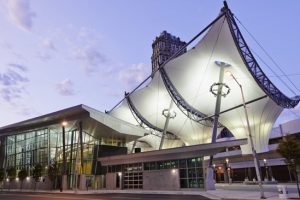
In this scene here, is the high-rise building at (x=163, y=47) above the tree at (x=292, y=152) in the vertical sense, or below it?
above

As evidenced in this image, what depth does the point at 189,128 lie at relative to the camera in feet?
236

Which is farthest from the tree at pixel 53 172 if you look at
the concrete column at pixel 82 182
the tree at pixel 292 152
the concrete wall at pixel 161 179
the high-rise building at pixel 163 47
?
the high-rise building at pixel 163 47

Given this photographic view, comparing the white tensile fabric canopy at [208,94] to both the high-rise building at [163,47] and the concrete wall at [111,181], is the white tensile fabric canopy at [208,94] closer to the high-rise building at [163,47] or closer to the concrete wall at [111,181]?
the concrete wall at [111,181]

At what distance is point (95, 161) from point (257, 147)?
31.7m

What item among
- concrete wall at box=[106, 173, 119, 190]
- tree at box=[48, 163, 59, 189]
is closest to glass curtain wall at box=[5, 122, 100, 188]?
tree at box=[48, 163, 59, 189]

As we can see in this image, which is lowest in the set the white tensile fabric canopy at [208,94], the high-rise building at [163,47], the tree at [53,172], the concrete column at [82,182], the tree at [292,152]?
the concrete column at [82,182]

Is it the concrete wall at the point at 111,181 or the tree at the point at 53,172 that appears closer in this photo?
the concrete wall at the point at 111,181

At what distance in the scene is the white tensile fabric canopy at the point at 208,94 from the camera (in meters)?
39.5

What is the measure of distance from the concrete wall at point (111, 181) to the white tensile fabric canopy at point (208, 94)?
814 inches

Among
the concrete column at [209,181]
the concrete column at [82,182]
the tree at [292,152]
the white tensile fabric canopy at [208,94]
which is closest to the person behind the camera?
the tree at [292,152]

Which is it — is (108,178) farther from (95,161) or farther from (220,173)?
(220,173)

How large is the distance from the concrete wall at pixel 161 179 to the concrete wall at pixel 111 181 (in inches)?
269

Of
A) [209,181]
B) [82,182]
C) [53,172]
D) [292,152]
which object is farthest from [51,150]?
[292,152]

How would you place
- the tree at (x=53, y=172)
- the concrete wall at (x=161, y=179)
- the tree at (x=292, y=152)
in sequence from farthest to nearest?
the tree at (x=53, y=172) → the concrete wall at (x=161, y=179) → the tree at (x=292, y=152)
